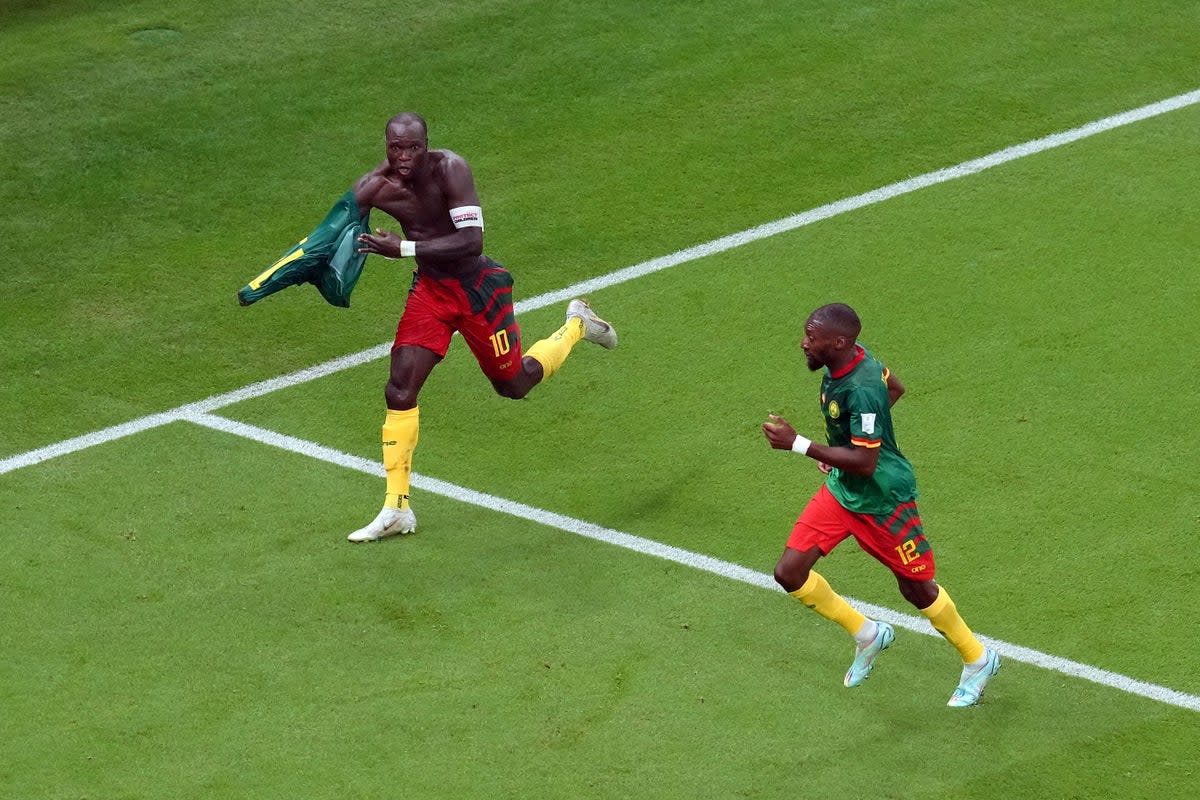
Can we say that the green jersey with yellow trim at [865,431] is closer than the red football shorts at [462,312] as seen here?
Yes

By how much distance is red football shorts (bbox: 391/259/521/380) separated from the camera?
38.6 ft

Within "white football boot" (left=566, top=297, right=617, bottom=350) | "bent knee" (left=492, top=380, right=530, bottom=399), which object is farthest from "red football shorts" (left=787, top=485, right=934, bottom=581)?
"white football boot" (left=566, top=297, right=617, bottom=350)

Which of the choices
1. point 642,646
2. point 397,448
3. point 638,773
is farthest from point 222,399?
point 638,773

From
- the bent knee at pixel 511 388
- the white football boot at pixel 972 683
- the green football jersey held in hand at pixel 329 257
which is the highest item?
the green football jersey held in hand at pixel 329 257

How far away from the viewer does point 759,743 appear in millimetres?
9867

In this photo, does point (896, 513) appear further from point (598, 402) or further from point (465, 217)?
point (598, 402)

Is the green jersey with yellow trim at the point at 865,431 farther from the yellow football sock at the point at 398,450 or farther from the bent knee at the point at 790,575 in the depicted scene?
the yellow football sock at the point at 398,450

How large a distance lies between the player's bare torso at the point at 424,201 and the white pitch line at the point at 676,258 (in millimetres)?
2306

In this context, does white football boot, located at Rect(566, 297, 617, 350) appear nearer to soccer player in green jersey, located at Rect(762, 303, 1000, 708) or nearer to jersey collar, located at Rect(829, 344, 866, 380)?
soccer player in green jersey, located at Rect(762, 303, 1000, 708)

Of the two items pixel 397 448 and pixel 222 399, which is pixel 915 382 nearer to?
pixel 397 448

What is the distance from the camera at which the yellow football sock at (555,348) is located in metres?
12.7

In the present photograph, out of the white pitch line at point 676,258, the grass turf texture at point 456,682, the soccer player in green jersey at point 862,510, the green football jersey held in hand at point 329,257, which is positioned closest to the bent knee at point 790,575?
the soccer player in green jersey at point 862,510

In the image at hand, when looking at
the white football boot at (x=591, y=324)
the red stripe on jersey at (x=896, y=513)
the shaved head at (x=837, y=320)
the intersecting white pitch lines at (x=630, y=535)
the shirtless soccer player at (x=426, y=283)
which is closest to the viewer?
the shaved head at (x=837, y=320)

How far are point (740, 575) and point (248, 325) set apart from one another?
4828mm
